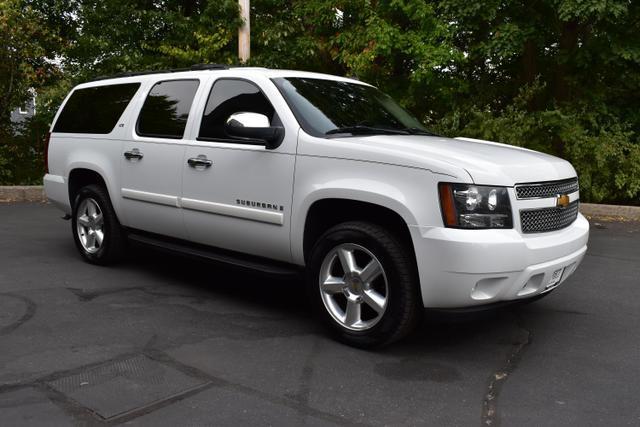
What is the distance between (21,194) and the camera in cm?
1201

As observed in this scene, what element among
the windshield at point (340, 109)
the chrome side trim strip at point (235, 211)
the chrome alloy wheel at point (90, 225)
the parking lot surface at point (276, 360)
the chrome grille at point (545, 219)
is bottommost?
the parking lot surface at point (276, 360)

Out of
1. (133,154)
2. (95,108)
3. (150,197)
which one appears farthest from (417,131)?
(95,108)

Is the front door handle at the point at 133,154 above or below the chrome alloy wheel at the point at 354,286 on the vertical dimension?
above

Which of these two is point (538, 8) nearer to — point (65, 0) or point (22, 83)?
point (22, 83)

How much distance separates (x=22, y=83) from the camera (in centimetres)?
1287

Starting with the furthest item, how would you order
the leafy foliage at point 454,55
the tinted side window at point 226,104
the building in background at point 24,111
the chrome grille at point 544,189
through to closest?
the building in background at point 24,111 → the leafy foliage at point 454,55 → the tinted side window at point 226,104 → the chrome grille at point 544,189

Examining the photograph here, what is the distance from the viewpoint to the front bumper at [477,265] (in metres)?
3.68

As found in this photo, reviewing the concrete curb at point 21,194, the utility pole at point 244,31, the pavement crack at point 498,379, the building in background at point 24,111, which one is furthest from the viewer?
the building in background at point 24,111

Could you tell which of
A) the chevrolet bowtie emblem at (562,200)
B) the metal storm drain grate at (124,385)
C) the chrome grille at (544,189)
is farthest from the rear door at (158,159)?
the chevrolet bowtie emblem at (562,200)

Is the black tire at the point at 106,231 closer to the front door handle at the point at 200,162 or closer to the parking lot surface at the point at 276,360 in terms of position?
the parking lot surface at the point at 276,360

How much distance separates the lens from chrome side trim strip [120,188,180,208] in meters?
5.31

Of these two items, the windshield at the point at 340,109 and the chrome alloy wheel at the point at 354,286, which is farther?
the windshield at the point at 340,109

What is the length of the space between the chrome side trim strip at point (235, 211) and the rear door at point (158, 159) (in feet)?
0.71

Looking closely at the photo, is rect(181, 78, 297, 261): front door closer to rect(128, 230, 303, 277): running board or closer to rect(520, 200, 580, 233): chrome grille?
rect(128, 230, 303, 277): running board
